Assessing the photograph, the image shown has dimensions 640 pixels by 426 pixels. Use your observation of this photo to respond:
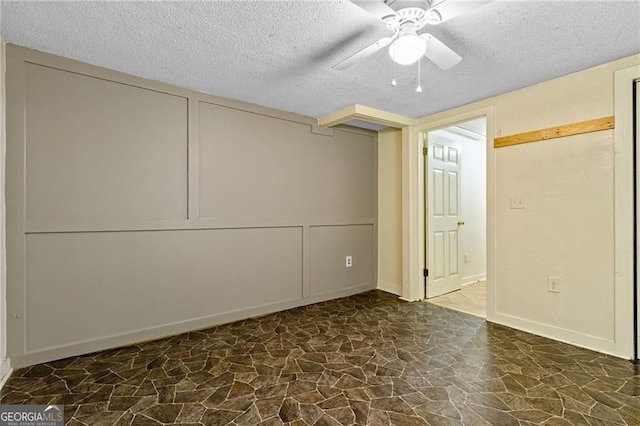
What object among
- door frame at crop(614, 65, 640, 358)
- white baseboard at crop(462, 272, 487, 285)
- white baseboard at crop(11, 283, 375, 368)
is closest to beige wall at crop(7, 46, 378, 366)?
white baseboard at crop(11, 283, 375, 368)

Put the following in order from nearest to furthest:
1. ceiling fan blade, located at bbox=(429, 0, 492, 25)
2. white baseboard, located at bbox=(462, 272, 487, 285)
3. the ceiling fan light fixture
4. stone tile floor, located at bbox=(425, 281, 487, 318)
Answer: ceiling fan blade, located at bbox=(429, 0, 492, 25)
the ceiling fan light fixture
stone tile floor, located at bbox=(425, 281, 487, 318)
white baseboard, located at bbox=(462, 272, 487, 285)

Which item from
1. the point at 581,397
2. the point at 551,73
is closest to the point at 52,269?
the point at 581,397

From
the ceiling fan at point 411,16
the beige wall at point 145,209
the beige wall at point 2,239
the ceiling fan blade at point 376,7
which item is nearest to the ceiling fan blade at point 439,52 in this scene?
the ceiling fan at point 411,16

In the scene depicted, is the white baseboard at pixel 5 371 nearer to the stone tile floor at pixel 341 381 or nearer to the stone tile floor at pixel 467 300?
the stone tile floor at pixel 341 381

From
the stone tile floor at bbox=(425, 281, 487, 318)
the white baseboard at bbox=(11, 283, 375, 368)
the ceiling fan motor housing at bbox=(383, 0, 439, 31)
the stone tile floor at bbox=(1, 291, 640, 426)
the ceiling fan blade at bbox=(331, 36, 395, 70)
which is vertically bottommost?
the stone tile floor at bbox=(1, 291, 640, 426)

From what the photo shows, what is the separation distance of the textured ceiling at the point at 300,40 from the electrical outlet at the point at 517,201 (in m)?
1.00

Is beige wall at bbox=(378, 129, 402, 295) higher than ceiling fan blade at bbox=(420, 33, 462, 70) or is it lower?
lower

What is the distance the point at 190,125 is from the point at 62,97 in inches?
35.2

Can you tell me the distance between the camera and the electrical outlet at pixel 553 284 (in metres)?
2.57

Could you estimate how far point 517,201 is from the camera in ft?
9.21

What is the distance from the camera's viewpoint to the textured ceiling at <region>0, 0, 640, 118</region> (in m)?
1.68

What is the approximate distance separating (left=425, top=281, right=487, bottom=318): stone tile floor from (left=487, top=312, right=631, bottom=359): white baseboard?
256mm

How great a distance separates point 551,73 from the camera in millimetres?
2461

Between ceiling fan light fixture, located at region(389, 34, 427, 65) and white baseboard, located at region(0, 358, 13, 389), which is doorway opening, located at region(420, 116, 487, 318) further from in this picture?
white baseboard, located at region(0, 358, 13, 389)
